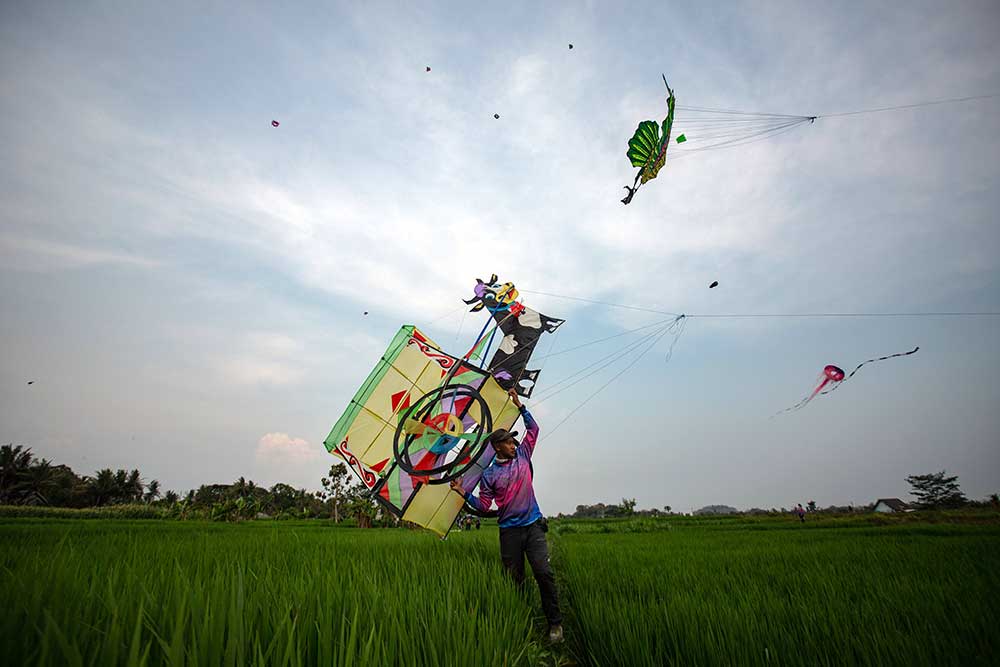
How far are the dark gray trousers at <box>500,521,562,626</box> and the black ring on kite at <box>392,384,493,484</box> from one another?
33.9 inches

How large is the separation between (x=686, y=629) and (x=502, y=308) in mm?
3752

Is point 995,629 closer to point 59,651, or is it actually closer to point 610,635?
point 610,635

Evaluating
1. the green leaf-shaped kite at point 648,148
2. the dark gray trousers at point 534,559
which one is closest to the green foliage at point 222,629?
the dark gray trousers at point 534,559

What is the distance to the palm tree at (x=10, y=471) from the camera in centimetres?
3681

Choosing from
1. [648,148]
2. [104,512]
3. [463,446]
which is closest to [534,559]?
[463,446]

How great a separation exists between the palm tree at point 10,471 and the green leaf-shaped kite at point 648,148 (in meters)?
56.5

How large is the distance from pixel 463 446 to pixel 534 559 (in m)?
1.46

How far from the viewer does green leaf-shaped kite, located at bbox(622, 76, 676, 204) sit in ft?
16.6

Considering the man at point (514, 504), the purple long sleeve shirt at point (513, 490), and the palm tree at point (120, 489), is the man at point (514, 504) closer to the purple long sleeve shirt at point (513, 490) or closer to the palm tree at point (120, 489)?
the purple long sleeve shirt at point (513, 490)

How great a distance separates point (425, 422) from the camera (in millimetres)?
4727

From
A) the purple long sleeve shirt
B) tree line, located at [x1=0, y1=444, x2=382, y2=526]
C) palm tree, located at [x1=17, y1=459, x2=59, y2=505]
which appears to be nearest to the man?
the purple long sleeve shirt

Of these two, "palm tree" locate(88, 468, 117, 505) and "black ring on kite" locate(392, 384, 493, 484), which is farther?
"palm tree" locate(88, 468, 117, 505)

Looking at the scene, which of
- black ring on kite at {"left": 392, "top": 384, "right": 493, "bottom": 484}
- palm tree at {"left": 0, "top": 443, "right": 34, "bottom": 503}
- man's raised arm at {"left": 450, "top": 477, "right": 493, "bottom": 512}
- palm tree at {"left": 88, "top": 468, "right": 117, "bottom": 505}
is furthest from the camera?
palm tree at {"left": 88, "top": 468, "right": 117, "bottom": 505}

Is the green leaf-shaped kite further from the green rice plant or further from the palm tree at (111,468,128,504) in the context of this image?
the palm tree at (111,468,128,504)
